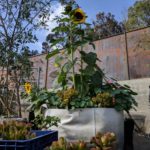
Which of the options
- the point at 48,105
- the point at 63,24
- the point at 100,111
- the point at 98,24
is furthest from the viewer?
the point at 98,24

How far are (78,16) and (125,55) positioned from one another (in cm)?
269

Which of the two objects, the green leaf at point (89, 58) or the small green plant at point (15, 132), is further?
the green leaf at point (89, 58)

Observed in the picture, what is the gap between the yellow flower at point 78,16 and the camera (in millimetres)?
3146

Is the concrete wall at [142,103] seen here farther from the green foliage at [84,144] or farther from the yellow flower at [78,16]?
the green foliage at [84,144]

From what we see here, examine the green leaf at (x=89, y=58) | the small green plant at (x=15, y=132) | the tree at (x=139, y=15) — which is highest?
the tree at (x=139, y=15)

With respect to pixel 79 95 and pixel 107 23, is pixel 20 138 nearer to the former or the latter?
pixel 79 95

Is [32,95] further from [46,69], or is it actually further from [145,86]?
[46,69]

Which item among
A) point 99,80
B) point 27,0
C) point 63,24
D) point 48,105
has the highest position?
point 27,0

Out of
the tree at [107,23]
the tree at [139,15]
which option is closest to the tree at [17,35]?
the tree at [139,15]

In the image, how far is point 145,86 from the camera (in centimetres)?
515

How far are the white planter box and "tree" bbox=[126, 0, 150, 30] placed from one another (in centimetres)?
1136

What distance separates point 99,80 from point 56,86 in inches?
17.5

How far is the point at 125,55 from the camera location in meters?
5.73

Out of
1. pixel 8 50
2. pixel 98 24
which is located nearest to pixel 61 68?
pixel 8 50
